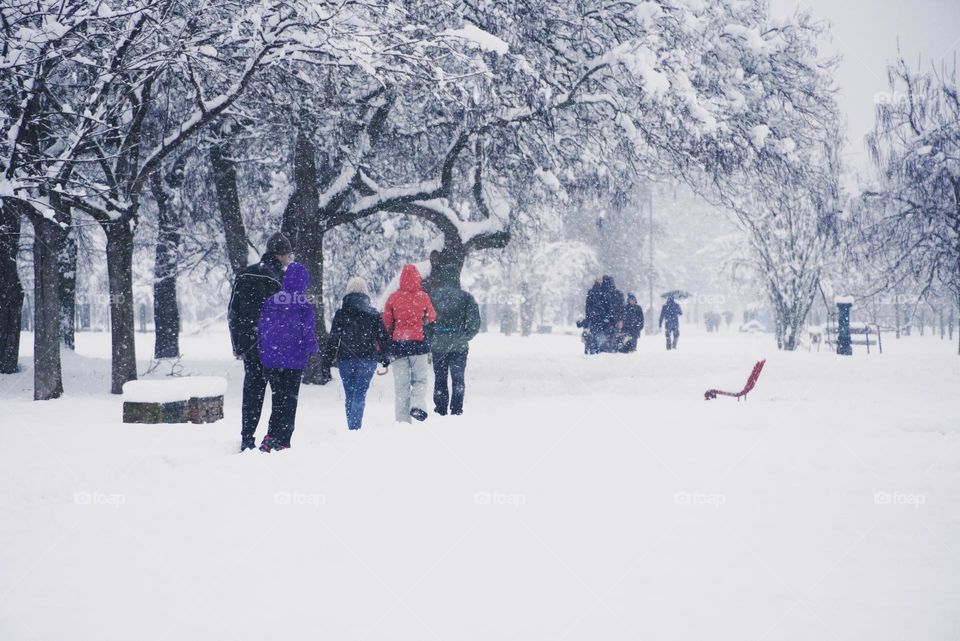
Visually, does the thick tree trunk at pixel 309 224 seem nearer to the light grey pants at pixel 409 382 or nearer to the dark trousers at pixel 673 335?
the light grey pants at pixel 409 382

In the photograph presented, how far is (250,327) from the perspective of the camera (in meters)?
6.90

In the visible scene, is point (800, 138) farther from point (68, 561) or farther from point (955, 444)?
point (68, 561)

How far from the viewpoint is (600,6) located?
12.2m

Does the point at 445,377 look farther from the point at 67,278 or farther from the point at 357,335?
the point at 67,278

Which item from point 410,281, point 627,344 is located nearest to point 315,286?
point 410,281

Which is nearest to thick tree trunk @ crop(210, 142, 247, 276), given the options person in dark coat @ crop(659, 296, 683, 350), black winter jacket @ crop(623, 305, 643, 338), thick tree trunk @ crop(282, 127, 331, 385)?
thick tree trunk @ crop(282, 127, 331, 385)

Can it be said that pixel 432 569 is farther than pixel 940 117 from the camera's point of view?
No

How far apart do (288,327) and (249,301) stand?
45cm

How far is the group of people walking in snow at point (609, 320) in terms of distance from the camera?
19.6m

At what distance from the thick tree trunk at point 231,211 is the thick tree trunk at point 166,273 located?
124 inches

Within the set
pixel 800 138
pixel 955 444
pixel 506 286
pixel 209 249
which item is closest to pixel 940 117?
pixel 800 138

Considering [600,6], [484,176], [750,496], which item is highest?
[600,6]

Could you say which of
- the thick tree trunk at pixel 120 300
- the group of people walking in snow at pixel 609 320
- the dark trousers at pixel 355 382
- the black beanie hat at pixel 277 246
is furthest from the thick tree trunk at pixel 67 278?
the group of people walking in snow at pixel 609 320

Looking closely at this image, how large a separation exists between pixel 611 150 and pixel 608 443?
7.53m
